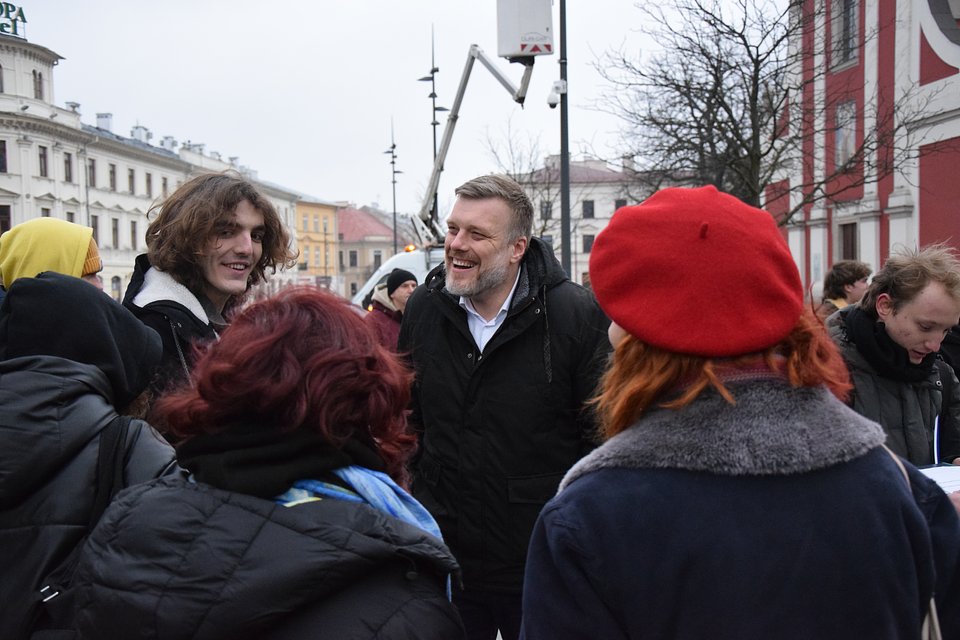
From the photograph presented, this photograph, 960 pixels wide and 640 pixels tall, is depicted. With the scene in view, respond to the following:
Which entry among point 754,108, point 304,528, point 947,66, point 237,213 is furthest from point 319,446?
point 947,66

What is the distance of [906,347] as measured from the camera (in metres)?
3.41

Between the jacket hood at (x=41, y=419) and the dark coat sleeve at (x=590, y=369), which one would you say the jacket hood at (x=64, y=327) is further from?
the dark coat sleeve at (x=590, y=369)

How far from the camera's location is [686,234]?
4.71ft

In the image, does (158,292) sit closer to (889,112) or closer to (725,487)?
(725,487)

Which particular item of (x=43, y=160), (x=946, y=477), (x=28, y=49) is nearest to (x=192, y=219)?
(x=946, y=477)

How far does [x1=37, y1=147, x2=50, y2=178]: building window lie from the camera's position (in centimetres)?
5226

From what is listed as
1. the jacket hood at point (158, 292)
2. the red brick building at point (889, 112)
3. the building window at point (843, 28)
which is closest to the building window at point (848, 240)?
→ the red brick building at point (889, 112)

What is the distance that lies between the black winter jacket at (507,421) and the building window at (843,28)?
1375 centimetres

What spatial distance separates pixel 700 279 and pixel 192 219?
2.24 m

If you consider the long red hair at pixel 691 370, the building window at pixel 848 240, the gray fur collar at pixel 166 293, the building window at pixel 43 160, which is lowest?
the long red hair at pixel 691 370

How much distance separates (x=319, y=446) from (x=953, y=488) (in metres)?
1.72

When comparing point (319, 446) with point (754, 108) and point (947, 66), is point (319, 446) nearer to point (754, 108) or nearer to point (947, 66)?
point (754, 108)

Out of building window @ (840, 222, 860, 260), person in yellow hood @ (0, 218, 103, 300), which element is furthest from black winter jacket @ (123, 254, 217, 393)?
building window @ (840, 222, 860, 260)

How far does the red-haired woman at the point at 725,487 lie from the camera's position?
136cm
